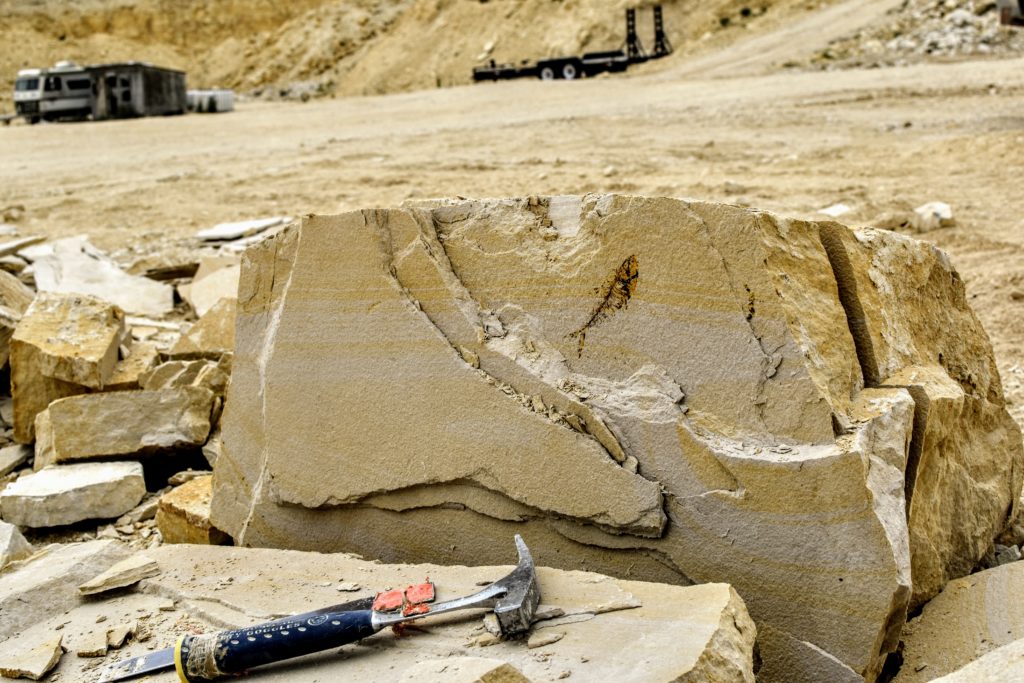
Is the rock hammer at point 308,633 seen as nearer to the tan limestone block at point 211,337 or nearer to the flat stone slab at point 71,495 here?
the flat stone slab at point 71,495

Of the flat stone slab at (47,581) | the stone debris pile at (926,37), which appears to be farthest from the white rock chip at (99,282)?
the stone debris pile at (926,37)

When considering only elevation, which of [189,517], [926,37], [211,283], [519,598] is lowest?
[189,517]

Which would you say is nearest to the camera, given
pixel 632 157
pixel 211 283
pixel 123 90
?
pixel 211 283

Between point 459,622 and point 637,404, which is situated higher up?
point 637,404

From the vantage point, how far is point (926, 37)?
15305mm

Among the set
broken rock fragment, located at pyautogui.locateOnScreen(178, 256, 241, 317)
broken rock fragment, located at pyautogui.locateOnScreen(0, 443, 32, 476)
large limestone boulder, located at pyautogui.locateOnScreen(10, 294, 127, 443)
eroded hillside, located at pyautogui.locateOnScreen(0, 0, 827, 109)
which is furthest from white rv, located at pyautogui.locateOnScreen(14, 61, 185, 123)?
broken rock fragment, located at pyautogui.locateOnScreen(0, 443, 32, 476)

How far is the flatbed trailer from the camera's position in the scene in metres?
19.6

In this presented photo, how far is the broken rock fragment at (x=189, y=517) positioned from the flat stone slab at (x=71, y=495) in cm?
37

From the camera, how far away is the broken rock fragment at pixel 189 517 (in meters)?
3.10

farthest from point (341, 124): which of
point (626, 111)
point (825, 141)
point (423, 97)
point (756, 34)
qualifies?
point (756, 34)

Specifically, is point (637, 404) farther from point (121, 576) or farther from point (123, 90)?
point (123, 90)

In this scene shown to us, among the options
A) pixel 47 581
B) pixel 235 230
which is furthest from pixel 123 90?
pixel 47 581

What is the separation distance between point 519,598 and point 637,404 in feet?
1.80

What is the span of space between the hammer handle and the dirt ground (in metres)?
2.94
